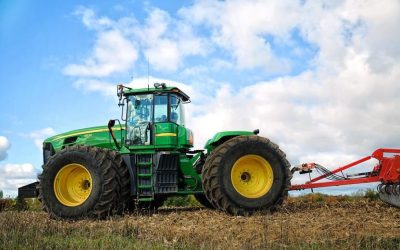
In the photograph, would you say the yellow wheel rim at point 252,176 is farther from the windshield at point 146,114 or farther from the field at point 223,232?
the windshield at point 146,114

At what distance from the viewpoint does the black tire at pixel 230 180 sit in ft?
36.3

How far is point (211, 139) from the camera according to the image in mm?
Answer: 12062

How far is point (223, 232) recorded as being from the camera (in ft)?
29.6

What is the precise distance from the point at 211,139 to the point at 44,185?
13.7 ft

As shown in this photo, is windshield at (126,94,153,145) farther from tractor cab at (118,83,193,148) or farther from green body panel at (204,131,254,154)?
green body panel at (204,131,254,154)

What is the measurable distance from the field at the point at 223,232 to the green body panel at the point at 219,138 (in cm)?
161

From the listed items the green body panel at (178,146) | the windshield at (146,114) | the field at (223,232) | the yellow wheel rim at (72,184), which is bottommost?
the field at (223,232)

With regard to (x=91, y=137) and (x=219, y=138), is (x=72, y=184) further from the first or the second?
(x=219, y=138)

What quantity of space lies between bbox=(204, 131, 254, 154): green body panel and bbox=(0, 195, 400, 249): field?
1.61 m

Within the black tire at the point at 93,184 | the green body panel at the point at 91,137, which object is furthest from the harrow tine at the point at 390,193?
the green body panel at the point at 91,137

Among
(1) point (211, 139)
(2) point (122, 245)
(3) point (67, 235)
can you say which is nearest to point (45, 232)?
(3) point (67, 235)

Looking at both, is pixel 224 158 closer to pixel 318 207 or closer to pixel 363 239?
pixel 318 207

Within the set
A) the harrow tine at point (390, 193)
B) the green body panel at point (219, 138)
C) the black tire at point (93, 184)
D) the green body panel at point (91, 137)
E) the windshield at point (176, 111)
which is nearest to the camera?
the harrow tine at point (390, 193)

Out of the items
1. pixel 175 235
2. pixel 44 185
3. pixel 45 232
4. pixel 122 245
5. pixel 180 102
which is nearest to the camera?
pixel 122 245
